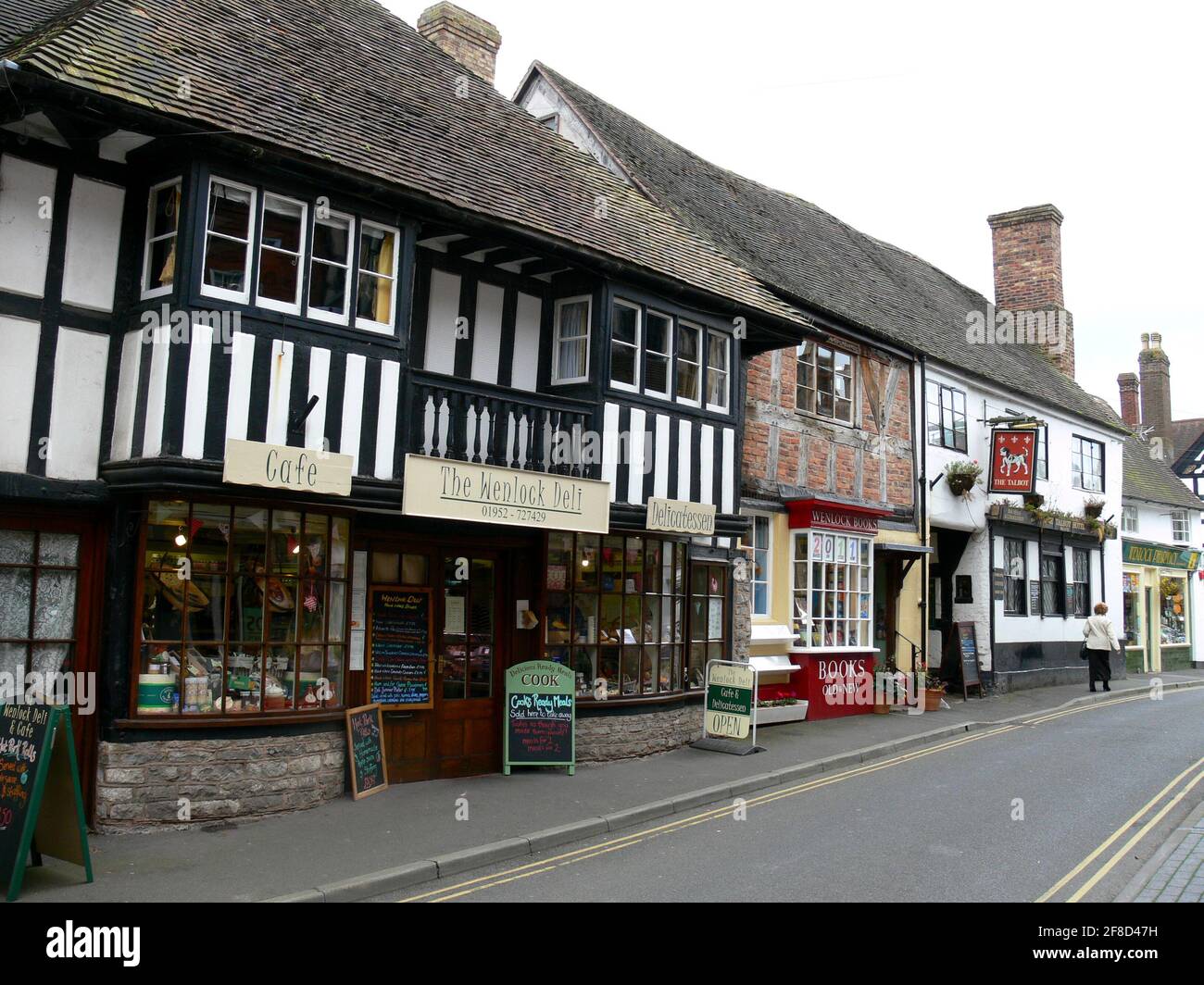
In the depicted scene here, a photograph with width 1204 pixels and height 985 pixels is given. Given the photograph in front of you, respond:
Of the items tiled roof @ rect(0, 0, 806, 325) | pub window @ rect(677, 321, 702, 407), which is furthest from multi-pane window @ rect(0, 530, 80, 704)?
pub window @ rect(677, 321, 702, 407)

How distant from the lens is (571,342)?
1187cm

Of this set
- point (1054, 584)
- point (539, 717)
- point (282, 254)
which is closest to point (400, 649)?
point (539, 717)

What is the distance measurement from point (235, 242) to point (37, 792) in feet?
14.8

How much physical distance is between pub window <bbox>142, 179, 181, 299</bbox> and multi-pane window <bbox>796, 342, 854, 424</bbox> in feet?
32.7

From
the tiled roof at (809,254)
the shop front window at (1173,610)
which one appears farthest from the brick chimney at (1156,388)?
the tiled roof at (809,254)

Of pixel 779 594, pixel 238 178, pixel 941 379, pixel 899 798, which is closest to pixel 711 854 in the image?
pixel 899 798

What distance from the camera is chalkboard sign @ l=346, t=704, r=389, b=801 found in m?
9.53

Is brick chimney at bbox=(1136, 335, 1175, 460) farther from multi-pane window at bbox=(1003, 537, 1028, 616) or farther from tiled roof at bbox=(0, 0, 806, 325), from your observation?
tiled roof at bbox=(0, 0, 806, 325)

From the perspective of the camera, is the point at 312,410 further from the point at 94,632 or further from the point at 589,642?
the point at 589,642

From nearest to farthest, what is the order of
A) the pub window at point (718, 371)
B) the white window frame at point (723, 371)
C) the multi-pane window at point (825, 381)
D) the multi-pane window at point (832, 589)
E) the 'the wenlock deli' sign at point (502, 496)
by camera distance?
the 'the wenlock deli' sign at point (502, 496)
the white window frame at point (723, 371)
the pub window at point (718, 371)
the multi-pane window at point (832, 589)
the multi-pane window at point (825, 381)

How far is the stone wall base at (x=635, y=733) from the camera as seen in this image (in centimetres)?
1167

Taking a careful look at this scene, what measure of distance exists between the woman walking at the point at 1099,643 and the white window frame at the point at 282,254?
54.0 feet

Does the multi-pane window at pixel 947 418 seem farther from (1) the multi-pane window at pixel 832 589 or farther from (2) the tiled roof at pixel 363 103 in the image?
(2) the tiled roof at pixel 363 103
